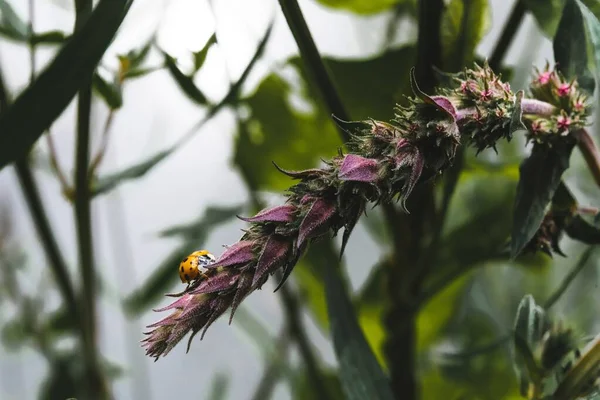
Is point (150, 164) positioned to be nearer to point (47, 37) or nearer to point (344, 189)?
point (47, 37)

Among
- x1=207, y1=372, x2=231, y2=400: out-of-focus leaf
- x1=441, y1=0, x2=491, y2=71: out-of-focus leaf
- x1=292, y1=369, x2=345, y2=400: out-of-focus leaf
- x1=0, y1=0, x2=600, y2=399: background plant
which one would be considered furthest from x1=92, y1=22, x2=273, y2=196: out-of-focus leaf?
x1=207, y1=372, x2=231, y2=400: out-of-focus leaf

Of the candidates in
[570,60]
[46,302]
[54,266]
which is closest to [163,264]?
[54,266]

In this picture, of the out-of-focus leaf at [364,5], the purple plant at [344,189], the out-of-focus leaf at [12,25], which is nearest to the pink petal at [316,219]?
the purple plant at [344,189]

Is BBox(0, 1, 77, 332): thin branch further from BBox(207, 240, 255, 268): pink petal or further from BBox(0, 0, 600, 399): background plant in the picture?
BBox(207, 240, 255, 268): pink petal

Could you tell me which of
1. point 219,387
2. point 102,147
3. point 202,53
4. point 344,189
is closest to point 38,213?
point 102,147

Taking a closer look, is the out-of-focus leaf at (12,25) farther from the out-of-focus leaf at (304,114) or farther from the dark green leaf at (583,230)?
the dark green leaf at (583,230)

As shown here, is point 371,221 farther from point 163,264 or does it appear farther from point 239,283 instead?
point 239,283
